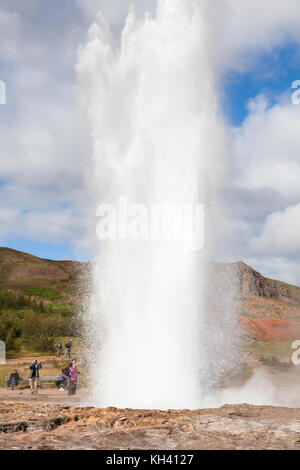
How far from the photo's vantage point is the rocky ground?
6.67m

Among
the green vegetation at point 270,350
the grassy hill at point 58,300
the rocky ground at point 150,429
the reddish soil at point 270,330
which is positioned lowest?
the green vegetation at point 270,350

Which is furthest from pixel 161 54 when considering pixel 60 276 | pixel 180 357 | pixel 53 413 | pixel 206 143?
pixel 60 276

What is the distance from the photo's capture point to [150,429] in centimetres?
760

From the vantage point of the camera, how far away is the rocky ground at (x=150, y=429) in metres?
6.67

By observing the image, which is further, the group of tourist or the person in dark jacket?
the person in dark jacket

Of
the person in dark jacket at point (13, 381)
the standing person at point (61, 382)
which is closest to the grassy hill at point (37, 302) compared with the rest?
the standing person at point (61, 382)

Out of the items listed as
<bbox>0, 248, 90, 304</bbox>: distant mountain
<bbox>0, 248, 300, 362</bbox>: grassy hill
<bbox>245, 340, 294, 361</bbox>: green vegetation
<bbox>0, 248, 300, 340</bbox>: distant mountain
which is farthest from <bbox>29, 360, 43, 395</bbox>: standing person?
<bbox>0, 248, 90, 304</bbox>: distant mountain

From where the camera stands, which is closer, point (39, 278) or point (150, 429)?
point (150, 429)

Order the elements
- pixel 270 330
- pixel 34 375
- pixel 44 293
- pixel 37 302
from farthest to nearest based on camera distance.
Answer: pixel 44 293
pixel 37 302
pixel 270 330
pixel 34 375

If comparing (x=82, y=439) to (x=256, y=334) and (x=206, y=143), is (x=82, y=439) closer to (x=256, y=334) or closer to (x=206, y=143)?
(x=206, y=143)

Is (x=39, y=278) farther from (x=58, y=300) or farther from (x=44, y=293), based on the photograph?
(x=58, y=300)

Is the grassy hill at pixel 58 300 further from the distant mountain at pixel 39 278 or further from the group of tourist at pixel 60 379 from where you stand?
the group of tourist at pixel 60 379

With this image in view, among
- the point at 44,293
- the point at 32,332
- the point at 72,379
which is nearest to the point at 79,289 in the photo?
the point at 44,293

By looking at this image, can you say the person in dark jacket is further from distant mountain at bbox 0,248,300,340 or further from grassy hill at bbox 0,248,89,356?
distant mountain at bbox 0,248,300,340
